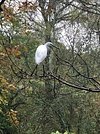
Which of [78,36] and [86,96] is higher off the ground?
[78,36]

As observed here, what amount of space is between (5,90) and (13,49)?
30.8 inches

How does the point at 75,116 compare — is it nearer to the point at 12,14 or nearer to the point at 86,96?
the point at 86,96

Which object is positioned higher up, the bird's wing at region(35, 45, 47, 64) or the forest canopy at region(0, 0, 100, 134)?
the bird's wing at region(35, 45, 47, 64)

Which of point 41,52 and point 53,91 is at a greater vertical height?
point 41,52

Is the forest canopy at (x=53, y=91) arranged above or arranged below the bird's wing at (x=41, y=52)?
below

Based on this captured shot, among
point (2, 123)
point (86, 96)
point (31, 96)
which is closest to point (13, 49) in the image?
point (2, 123)

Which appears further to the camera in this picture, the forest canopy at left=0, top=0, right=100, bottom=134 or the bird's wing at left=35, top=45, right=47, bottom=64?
the forest canopy at left=0, top=0, right=100, bottom=134

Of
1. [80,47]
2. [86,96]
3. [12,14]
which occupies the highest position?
[12,14]

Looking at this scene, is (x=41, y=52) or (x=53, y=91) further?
(x=53, y=91)

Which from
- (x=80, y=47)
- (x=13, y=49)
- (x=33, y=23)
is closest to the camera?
(x=13, y=49)

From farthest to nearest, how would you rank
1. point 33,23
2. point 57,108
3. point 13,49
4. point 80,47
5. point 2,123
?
1. point 33,23
2. point 80,47
3. point 57,108
4. point 2,123
5. point 13,49

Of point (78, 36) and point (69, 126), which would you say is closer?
point (69, 126)

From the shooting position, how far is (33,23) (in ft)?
36.9

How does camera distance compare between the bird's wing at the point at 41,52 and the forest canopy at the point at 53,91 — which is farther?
the forest canopy at the point at 53,91
